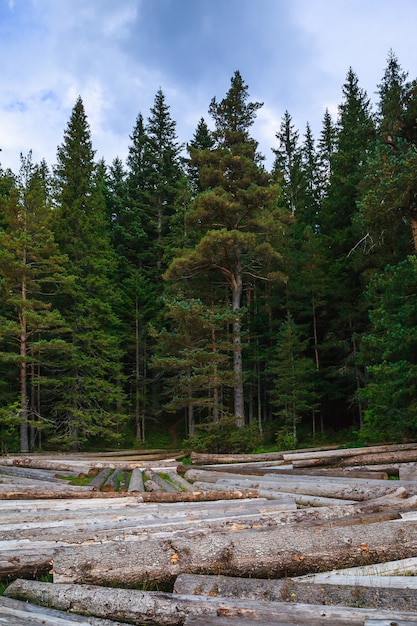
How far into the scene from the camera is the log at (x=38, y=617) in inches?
120

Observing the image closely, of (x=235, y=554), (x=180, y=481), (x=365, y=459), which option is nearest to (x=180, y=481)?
(x=180, y=481)

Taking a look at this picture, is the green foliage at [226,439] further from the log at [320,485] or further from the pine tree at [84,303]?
the log at [320,485]

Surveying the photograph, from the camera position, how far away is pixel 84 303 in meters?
26.6

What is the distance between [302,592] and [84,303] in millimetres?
25060

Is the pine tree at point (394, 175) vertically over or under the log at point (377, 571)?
over

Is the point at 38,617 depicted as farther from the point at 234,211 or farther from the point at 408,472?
the point at 234,211

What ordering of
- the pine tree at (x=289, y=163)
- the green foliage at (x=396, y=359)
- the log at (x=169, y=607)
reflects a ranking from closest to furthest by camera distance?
the log at (x=169, y=607) < the green foliage at (x=396, y=359) < the pine tree at (x=289, y=163)

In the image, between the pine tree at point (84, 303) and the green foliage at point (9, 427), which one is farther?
the pine tree at point (84, 303)

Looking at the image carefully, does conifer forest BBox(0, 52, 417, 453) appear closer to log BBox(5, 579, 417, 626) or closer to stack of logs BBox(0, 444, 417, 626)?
stack of logs BBox(0, 444, 417, 626)

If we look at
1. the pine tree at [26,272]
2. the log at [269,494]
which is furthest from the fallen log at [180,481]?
the pine tree at [26,272]

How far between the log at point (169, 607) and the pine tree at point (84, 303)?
69.3ft

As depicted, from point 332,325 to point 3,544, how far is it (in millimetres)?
26439

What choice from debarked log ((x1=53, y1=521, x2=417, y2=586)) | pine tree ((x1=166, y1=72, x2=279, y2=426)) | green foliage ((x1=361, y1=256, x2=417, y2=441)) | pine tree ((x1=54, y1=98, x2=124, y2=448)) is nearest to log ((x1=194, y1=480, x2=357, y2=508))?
debarked log ((x1=53, y1=521, x2=417, y2=586))

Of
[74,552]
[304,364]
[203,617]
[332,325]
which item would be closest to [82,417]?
[304,364]
